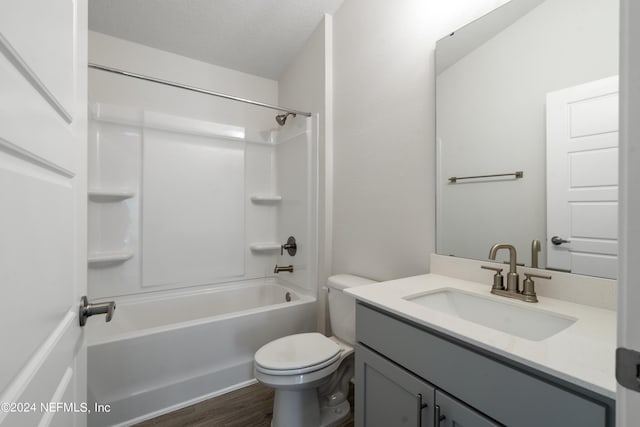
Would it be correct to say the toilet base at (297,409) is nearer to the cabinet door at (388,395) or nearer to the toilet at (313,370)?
the toilet at (313,370)

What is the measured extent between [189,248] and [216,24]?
175cm

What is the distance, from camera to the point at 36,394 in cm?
43

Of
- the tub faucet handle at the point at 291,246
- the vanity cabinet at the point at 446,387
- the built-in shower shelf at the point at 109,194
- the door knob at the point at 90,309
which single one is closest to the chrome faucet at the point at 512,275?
the vanity cabinet at the point at 446,387

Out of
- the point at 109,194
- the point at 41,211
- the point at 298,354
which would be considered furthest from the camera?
the point at 109,194

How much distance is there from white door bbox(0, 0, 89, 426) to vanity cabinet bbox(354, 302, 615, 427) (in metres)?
0.86

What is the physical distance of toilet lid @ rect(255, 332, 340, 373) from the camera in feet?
4.15

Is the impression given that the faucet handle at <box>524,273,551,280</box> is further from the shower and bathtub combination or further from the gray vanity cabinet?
the shower and bathtub combination

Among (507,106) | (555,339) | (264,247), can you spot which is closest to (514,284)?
(555,339)

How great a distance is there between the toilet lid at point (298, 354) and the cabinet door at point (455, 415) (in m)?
0.64

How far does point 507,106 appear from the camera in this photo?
1142mm

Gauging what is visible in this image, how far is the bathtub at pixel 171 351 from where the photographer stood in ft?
4.75

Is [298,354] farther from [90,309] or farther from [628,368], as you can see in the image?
[628,368]

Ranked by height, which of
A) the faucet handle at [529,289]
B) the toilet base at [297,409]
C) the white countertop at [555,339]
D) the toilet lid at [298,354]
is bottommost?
the toilet base at [297,409]

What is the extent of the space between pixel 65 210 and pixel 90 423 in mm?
1488
